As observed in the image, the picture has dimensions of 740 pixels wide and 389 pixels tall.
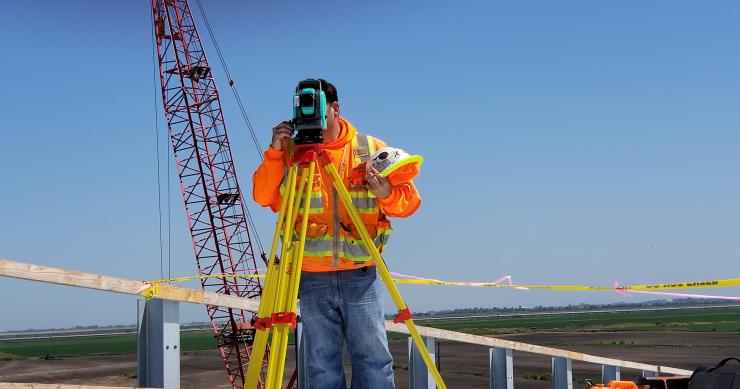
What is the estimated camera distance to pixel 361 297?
3.05 m

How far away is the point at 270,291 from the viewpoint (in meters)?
2.90

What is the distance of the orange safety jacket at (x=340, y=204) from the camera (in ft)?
9.86

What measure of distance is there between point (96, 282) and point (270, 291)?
77 centimetres

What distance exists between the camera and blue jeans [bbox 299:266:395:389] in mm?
3029

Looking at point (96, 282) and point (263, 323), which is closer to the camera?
point (263, 323)

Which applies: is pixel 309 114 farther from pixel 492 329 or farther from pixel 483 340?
pixel 492 329

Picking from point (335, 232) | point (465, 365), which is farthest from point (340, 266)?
point (465, 365)

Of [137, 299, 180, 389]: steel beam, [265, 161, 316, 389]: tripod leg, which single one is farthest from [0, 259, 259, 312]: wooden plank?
[265, 161, 316, 389]: tripod leg

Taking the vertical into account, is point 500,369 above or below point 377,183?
below

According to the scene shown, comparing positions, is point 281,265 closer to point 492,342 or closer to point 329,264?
point 329,264

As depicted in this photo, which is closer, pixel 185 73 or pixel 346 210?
pixel 346 210

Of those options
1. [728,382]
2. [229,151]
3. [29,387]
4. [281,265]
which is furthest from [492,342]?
[229,151]

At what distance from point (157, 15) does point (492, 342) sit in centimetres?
2922

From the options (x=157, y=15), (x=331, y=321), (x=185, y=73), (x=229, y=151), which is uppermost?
(x=157, y=15)
